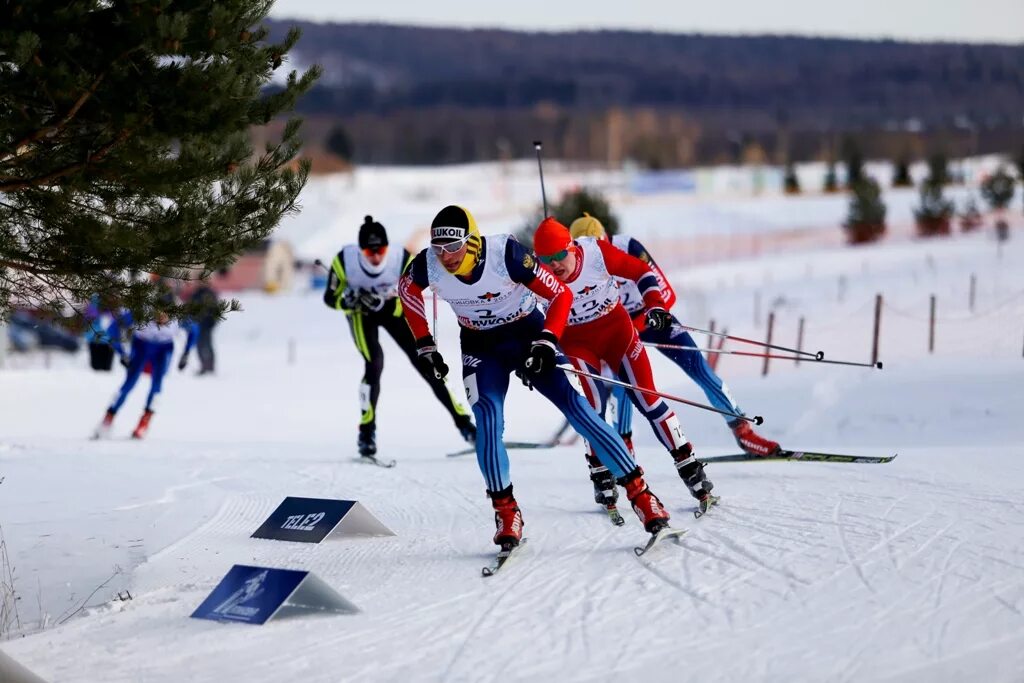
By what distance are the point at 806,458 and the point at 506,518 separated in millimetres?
3387

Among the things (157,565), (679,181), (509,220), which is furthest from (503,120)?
(157,565)

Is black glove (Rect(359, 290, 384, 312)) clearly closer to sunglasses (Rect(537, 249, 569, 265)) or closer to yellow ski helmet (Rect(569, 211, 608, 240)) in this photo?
yellow ski helmet (Rect(569, 211, 608, 240))

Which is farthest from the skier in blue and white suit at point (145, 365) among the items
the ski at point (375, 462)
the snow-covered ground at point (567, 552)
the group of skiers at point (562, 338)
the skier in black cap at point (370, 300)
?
the group of skiers at point (562, 338)

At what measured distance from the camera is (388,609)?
6.77 metres

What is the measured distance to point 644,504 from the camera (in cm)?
755

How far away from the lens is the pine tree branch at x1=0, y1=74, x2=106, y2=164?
7648mm

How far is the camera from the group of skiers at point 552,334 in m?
7.41

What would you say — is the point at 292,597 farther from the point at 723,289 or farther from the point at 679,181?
the point at 679,181

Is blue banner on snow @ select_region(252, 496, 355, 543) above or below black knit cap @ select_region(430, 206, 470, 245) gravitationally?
below

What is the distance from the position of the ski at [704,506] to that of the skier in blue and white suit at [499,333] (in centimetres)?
91

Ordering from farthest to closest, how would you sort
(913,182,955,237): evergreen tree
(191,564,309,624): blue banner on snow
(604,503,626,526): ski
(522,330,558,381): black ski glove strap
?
(913,182,955,237): evergreen tree → (604,503,626,526): ski → (522,330,558,381): black ski glove strap → (191,564,309,624): blue banner on snow

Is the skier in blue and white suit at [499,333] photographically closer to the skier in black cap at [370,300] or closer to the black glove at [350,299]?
the skier in black cap at [370,300]

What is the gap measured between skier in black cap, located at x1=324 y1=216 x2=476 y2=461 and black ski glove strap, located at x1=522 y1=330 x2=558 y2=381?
13.8 feet

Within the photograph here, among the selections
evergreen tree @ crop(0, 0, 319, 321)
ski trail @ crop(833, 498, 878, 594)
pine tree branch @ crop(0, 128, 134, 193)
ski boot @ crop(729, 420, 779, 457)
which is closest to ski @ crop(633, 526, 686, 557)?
ski trail @ crop(833, 498, 878, 594)
